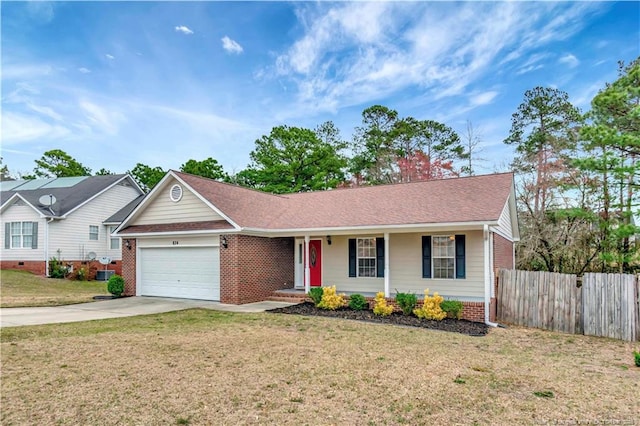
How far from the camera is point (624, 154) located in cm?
1611

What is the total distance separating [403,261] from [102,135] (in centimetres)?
1768

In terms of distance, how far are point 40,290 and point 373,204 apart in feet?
50.0

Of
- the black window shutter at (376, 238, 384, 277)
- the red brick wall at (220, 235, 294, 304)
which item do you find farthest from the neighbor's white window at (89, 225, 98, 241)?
the black window shutter at (376, 238, 384, 277)

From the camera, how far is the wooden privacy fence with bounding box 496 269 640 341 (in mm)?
9914

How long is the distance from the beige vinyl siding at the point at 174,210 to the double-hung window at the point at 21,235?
1090 cm

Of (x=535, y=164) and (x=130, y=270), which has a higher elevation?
(x=535, y=164)

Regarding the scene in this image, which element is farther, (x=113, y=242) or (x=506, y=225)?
(x=113, y=242)

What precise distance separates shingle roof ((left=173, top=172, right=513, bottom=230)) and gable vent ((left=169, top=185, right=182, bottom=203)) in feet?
1.77

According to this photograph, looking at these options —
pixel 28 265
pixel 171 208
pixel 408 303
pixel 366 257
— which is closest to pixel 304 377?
pixel 408 303

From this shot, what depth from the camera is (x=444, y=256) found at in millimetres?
13047

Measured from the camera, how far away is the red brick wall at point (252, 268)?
13.7m

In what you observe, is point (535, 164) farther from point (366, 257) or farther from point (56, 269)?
point (56, 269)

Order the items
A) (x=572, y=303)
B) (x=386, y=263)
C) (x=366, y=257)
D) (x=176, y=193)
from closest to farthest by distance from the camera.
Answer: (x=572, y=303)
(x=386, y=263)
(x=366, y=257)
(x=176, y=193)

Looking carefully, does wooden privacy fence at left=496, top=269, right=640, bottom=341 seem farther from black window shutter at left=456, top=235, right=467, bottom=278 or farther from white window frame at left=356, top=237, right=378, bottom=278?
white window frame at left=356, top=237, right=378, bottom=278
